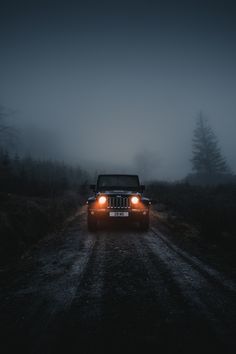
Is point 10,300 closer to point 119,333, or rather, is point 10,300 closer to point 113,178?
point 119,333

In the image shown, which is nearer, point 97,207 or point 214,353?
point 214,353

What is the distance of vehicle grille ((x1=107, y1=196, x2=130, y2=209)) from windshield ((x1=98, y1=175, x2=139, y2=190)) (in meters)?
1.66

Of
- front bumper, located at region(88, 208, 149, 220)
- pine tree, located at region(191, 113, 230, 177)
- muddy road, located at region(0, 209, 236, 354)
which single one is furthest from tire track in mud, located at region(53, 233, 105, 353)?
pine tree, located at region(191, 113, 230, 177)

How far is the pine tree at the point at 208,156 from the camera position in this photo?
139ft

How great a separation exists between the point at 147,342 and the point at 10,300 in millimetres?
2155

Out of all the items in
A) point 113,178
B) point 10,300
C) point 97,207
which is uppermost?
point 113,178

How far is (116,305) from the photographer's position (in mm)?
2887

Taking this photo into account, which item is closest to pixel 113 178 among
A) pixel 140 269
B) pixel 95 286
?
pixel 140 269

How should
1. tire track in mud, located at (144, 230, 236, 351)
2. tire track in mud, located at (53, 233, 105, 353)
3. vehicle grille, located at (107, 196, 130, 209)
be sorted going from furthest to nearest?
vehicle grille, located at (107, 196, 130, 209)
tire track in mud, located at (144, 230, 236, 351)
tire track in mud, located at (53, 233, 105, 353)

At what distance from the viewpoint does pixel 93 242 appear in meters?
6.65

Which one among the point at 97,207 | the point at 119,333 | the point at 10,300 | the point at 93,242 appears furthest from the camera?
the point at 97,207

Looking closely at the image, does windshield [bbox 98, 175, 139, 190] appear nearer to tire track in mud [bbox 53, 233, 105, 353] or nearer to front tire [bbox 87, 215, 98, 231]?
front tire [bbox 87, 215, 98, 231]

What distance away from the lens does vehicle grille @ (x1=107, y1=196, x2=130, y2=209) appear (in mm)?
8258

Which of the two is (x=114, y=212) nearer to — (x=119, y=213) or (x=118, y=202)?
(x=119, y=213)
